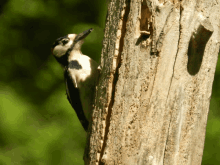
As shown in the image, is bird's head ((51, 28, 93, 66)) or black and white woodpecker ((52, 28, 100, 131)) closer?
black and white woodpecker ((52, 28, 100, 131))

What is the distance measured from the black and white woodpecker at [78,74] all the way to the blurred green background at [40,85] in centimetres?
87

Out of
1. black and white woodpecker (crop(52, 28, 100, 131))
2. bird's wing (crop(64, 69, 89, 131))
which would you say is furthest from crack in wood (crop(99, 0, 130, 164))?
bird's wing (crop(64, 69, 89, 131))

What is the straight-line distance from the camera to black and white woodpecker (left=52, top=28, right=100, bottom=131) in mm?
1629

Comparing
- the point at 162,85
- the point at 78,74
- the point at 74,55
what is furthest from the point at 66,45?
the point at 162,85

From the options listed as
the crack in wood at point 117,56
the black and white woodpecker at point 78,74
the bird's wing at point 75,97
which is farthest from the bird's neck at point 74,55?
the crack in wood at point 117,56

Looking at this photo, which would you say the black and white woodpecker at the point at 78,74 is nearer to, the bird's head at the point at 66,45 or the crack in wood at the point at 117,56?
the bird's head at the point at 66,45

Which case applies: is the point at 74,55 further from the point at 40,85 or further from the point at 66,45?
the point at 40,85

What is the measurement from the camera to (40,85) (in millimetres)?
2812

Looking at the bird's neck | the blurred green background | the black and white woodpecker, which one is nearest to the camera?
the black and white woodpecker

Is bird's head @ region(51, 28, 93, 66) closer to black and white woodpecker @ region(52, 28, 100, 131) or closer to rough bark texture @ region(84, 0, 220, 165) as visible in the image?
black and white woodpecker @ region(52, 28, 100, 131)

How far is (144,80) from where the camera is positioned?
3.35 ft

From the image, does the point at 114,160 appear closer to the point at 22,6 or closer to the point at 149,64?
the point at 149,64

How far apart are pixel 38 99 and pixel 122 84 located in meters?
1.95

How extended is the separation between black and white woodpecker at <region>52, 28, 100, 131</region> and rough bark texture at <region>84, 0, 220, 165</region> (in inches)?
21.2
